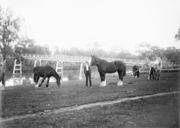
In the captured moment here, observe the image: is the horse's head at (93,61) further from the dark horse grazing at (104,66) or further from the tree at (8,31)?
the tree at (8,31)

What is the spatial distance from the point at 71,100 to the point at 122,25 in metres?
5.11

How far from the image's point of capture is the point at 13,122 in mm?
5836

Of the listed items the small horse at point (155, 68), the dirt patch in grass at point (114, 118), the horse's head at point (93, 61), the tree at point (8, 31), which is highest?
the tree at point (8, 31)

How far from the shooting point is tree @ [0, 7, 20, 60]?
30547mm

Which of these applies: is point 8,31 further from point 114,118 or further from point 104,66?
point 114,118

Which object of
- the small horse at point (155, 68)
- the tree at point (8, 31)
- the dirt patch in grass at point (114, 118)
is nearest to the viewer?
the dirt patch in grass at point (114, 118)

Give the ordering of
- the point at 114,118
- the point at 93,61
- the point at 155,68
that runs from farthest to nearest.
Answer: the point at 155,68
the point at 93,61
the point at 114,118

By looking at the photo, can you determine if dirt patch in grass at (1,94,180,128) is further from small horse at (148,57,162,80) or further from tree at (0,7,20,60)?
tree at (0,7,20,60)

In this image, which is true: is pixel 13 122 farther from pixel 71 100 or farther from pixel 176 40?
pixel 176 40

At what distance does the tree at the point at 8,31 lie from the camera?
30.5 metres

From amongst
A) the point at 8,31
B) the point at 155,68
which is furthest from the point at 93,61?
the point at 8,31

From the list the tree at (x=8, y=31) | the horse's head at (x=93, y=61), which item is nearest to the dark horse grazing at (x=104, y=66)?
the horse's head at (x=93, y=61)

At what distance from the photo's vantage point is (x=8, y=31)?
3259 cm

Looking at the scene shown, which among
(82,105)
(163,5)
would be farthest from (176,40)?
(82,105)
